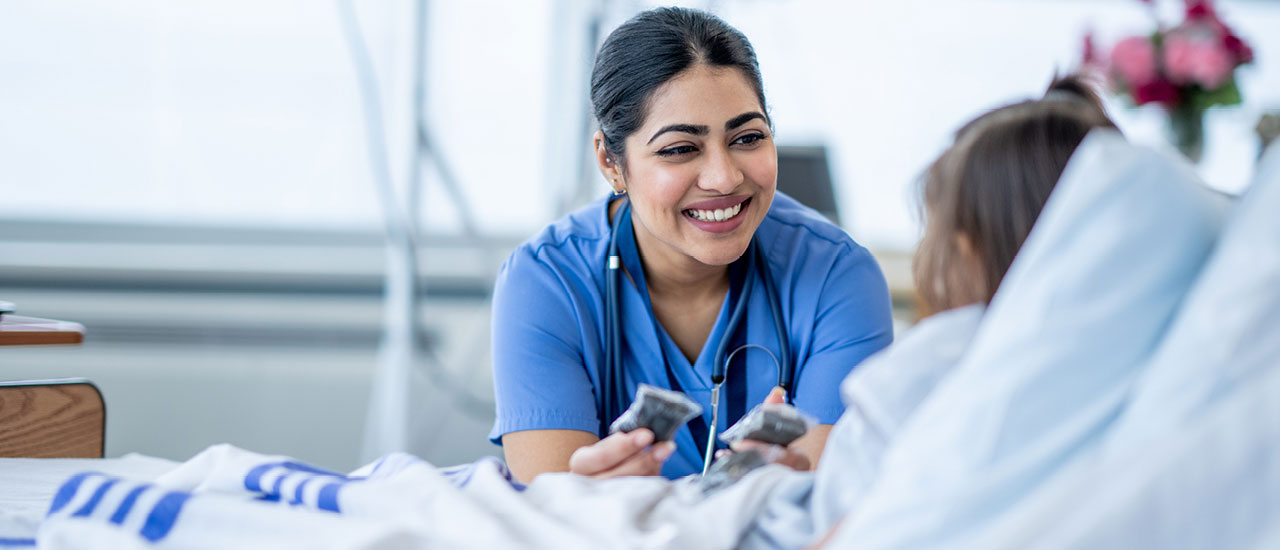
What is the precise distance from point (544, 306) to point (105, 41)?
2.40m

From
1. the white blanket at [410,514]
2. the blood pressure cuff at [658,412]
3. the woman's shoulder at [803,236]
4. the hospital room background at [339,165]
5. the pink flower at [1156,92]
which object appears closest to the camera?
the white blanket at [410,514]

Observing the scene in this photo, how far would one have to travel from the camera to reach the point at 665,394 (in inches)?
43.6

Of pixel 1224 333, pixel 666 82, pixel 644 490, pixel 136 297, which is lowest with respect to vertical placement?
pixel 136 297

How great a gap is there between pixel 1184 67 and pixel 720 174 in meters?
1.65

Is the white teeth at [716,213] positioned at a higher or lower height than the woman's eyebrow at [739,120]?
lower

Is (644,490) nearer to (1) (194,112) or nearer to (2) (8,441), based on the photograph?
(2) (8,441)

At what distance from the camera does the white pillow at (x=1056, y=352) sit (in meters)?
0.72

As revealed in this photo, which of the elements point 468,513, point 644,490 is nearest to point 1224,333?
point 644,490

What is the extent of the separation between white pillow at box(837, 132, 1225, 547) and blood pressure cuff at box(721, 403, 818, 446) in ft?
1.02

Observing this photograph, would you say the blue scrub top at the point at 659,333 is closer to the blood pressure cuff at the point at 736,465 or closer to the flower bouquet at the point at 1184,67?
the blood pressure cuff at the point at 736,465

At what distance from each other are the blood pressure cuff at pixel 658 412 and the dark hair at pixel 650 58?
1.61 feet

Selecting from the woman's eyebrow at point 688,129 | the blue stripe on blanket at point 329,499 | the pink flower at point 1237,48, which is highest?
the pink flower at point 1237,48

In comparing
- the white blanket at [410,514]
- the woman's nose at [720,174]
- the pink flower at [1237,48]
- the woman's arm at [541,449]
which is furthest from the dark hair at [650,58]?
the pink flower at [1237,48]

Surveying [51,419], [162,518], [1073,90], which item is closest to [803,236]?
[1073,90]
